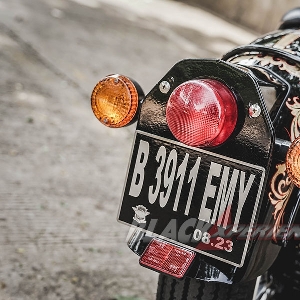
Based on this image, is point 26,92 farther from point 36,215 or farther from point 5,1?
point 5,1

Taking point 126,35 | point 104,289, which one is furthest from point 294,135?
point 126,35

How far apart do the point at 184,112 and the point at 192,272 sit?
50 centimetres

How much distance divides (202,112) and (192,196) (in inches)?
11.2

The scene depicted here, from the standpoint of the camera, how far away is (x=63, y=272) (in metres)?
2.75

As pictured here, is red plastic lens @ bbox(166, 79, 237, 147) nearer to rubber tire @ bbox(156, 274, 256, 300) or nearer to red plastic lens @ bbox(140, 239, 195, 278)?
red plastic lens @ bbox(140, 239, 195, 278)

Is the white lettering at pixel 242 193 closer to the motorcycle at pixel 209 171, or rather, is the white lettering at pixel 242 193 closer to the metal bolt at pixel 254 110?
the motorcycle at pixel 209 171

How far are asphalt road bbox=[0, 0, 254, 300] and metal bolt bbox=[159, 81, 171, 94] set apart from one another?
136cm

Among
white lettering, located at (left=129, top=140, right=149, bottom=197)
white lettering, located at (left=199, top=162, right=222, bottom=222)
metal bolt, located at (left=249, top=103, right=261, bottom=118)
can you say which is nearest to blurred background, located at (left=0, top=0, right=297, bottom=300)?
white lettering, located at (left=129, top=140, right=149, bottom=197)

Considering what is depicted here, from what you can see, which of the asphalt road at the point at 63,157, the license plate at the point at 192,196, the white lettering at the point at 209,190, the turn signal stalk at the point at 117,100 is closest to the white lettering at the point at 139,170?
the license plate at the point at 192,196

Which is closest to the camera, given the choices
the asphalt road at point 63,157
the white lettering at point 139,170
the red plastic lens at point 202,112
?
the red plastic lens at point 202,112

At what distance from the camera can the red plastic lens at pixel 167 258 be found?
162cm

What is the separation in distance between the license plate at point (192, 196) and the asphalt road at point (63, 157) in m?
1.10

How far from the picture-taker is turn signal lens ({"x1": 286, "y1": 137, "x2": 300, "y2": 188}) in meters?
1.46

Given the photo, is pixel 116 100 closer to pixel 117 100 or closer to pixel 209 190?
pixel 117 100
